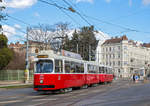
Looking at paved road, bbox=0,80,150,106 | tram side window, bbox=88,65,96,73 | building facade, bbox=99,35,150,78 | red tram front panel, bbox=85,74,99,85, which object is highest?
building facade, bbox=99,35,150,78

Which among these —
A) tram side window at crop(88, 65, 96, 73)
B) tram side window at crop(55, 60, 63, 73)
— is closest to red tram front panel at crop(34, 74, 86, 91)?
tram side window at crop(55, 60, 63, 73)

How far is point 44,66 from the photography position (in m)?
17.9

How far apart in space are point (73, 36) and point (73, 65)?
129ft

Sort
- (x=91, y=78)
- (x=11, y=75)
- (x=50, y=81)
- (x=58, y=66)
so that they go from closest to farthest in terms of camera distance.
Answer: (x=50, y=81), (x=58, y=66), (x=91, y=78), (x=11, y=75)

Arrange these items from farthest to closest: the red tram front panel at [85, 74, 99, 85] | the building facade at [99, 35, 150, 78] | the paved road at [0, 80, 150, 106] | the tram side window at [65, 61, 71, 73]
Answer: the building facade at [99, 35, 150, 78], the red tram front panel at [85, 74, 99, 85], the tram side window at [65, 61, 71, 73], the paved road at [0, 80, 150, 106]

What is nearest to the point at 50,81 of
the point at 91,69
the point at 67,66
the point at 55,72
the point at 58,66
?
the point at 55,72

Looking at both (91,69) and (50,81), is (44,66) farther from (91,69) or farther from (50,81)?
(91,69)

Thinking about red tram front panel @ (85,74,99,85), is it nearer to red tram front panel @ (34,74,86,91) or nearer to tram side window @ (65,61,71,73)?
tram side window @ (65,61,71,73)

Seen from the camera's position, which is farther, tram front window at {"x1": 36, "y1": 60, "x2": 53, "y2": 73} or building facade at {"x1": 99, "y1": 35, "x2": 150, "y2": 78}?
building facade at {"x1": 99, "y1": 35, "x2": 150, "y2": 78}

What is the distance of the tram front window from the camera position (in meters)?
17.8

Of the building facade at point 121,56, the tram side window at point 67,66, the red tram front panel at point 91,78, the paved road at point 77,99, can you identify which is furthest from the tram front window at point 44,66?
the building facade at point 121,56

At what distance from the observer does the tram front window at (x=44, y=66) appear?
17.8 m

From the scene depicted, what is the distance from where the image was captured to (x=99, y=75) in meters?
30.8

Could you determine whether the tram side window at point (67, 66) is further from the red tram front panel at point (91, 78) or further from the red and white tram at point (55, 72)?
the red tram front panel at point (91, 78)
